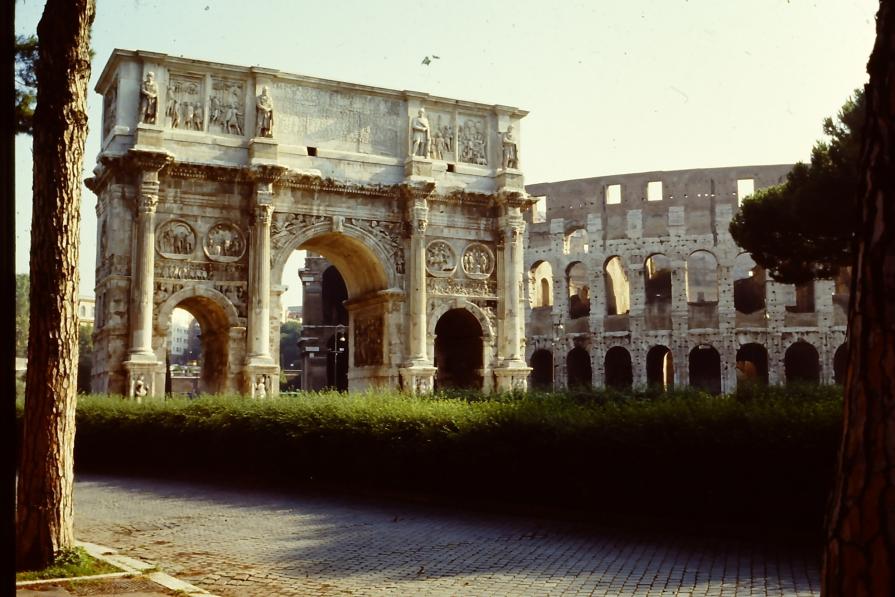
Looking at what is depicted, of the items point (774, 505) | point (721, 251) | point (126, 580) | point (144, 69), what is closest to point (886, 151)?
point (126, 580)

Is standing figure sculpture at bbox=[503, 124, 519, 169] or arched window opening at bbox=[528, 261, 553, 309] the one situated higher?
standing figure sculpture at bbox=[503, 124, 519, 169]

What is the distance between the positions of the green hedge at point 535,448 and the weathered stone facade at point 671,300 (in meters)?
26.6

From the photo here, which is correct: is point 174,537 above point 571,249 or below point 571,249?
below

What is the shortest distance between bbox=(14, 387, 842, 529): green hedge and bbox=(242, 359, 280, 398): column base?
20.3 ft

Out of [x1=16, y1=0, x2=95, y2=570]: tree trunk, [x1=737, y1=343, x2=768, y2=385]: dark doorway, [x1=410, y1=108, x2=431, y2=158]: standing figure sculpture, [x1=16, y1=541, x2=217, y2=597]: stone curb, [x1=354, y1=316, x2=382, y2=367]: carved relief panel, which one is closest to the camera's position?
[x1=16, y1=541, x2=217, y2=597]: stone curb

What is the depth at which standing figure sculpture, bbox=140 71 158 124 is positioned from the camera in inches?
899

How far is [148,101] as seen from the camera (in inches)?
901

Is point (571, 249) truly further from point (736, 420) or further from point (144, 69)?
point (736, 420)

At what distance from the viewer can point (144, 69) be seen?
75.9ft

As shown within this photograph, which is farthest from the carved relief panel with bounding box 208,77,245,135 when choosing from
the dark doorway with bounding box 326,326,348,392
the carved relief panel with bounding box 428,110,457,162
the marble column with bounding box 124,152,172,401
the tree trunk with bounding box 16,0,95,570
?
the dark doorway with bounding box 326,326,348,392

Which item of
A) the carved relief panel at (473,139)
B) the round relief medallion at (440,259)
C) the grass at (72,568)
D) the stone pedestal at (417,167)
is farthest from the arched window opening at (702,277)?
the grass at (72,568)

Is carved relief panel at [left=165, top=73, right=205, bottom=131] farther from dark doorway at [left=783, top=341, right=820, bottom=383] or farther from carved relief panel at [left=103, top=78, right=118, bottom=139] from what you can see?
dark doorway at [left=783, top=341, right=820, bottom=383]

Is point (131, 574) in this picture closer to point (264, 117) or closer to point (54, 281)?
point (54, 281)

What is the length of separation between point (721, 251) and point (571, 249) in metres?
7.38
